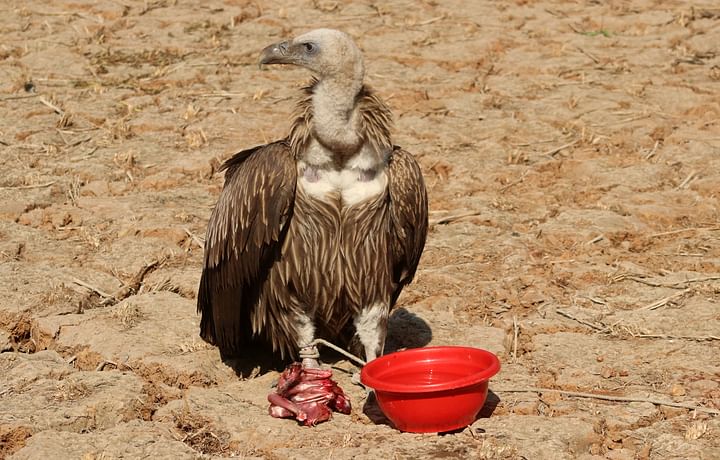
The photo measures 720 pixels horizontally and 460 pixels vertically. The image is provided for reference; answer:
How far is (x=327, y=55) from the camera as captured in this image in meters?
4.92

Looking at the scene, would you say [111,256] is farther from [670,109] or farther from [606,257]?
[670,109]

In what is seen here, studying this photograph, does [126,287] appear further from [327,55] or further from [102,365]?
[327,55]

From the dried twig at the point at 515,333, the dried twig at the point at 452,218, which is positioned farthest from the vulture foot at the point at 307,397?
the dried twig at the point at 452,218

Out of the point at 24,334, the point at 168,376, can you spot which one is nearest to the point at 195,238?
the point at 24,334

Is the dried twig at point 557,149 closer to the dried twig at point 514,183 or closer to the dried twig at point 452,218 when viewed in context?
the dried twig at point 514,183

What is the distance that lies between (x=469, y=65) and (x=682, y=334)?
198 inches

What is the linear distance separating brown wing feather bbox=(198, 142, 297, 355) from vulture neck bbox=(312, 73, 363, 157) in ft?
0.65

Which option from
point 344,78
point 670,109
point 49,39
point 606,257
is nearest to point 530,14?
point 670,109

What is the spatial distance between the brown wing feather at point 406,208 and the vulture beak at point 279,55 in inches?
24.0

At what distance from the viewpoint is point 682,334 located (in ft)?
18.6

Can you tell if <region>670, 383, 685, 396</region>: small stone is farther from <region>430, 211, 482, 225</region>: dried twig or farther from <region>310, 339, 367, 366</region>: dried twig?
<region>430, 211, 482, 225</region>: dried twig

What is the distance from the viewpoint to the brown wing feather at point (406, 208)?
511 centimetres

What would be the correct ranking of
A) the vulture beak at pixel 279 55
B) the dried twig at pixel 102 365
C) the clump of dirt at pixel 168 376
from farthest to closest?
the dried twig at pixel 102 365 < the clump of dirt at pixel 168 376 < the vulture beak at pixel 279 55

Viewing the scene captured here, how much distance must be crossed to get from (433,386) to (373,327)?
3.09ft
